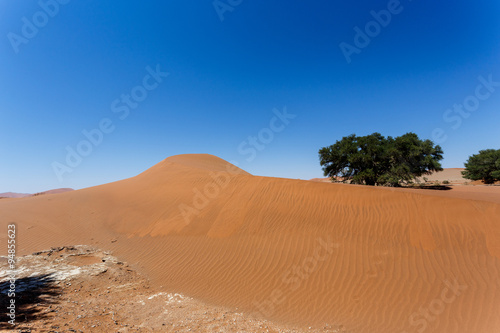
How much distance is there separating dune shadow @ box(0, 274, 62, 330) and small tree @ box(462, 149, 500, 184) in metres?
40.8

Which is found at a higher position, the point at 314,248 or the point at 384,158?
the point at 384,158

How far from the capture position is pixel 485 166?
2797 centimetres

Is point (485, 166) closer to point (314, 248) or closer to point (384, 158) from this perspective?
point (384, 158)

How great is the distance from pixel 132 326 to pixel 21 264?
19.0 feet

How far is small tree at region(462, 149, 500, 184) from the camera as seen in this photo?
26680mm

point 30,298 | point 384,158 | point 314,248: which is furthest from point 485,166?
point 30,298

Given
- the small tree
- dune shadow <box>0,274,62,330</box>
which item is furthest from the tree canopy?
dune shadow <box>0,274,62,330</box>

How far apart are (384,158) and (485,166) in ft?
62.9

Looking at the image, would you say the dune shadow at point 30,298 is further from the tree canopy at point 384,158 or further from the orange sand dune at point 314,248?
the tree canopy at point 384,158

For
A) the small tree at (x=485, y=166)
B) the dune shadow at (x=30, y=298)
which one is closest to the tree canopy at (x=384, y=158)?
the small tree at (x=485, y=166)

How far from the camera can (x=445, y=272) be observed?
532 centimetres

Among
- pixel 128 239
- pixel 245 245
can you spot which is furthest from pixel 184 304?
pixel 128 239

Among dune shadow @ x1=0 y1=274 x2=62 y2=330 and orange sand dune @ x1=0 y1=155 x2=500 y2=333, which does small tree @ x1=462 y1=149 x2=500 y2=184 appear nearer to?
orange sand dune @ x1=0 y1=155 x2=500 y2=333

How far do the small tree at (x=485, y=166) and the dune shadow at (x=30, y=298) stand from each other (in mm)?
40839
